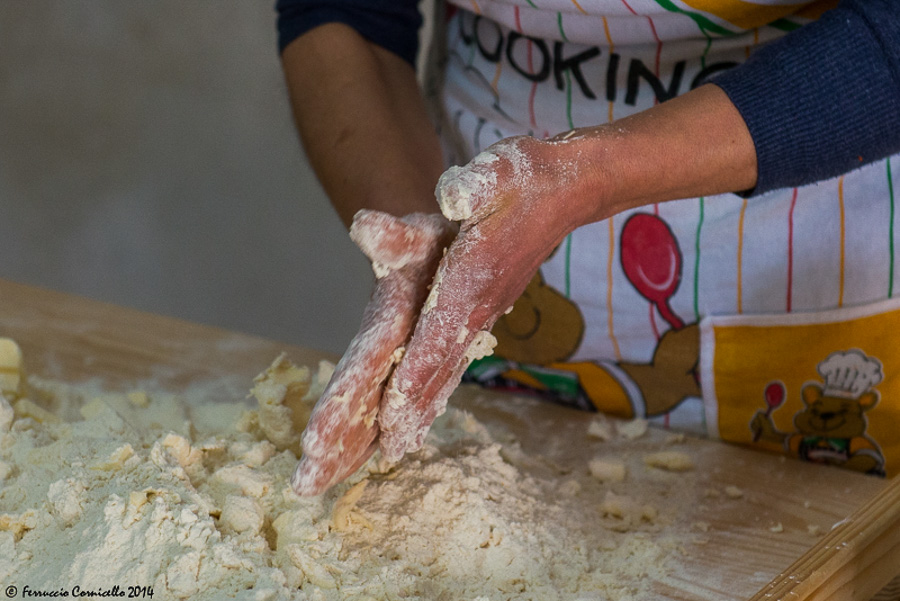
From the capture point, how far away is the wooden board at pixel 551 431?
2.34ft

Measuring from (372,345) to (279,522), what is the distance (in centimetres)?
16

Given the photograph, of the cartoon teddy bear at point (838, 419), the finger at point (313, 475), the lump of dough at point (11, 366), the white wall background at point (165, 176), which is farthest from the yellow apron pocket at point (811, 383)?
the white wall background at point (165, 176)

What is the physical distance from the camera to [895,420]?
891 millimetres

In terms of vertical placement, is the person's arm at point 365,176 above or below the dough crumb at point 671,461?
above

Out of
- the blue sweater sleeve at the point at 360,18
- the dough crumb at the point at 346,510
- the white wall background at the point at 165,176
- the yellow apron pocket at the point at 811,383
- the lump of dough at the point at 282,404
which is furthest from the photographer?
the white wall background at the point at 165,176

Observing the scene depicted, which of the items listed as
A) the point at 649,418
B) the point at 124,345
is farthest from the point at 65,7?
the point at 649,418

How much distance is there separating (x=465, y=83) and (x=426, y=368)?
60 cm

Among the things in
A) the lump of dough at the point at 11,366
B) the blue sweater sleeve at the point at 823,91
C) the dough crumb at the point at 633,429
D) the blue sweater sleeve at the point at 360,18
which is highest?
the blue sweater sleeve at the point at 360,18

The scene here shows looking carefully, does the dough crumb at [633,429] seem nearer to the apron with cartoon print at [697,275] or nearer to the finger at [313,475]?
the apron with cartoon print at [697,275]

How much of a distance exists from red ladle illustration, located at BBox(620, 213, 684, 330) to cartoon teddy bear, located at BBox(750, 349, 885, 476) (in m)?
0.16

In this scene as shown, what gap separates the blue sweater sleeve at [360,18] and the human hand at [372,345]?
465mm

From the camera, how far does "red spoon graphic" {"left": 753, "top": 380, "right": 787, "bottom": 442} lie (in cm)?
94

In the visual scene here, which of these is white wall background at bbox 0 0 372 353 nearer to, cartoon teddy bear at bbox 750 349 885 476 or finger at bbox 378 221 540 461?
cartoon teddy bear at bbox 750 349 885 476

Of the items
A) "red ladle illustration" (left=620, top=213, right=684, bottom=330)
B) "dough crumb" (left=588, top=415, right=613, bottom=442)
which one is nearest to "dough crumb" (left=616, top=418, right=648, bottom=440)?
"dough crumb" (left=588, top=415, right=613, bottom=442)
